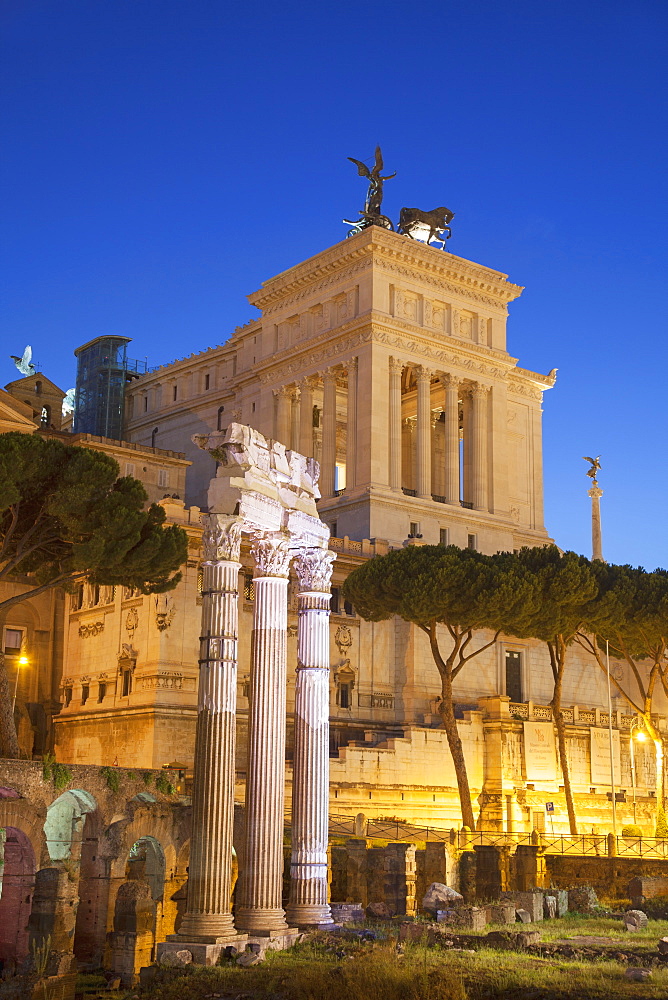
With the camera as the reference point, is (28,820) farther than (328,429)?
No

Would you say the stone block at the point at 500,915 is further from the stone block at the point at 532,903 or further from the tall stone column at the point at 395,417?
the tall stone column at the point at 395,417

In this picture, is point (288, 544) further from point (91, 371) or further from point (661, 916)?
point (91, 371)

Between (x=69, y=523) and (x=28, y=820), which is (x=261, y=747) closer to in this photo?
(x=28, y=820)

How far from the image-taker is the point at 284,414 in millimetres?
64125

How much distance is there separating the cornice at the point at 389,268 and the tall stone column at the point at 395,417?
4.87 metres

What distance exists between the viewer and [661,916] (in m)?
31.7

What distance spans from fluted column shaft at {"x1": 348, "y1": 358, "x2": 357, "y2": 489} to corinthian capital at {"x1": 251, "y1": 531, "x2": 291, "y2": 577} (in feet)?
114

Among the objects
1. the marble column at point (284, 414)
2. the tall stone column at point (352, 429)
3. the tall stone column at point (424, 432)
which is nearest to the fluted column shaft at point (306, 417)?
the marble column at point (284, 414)

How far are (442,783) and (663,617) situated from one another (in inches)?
405

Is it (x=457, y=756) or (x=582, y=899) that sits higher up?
(x=457, y=756)

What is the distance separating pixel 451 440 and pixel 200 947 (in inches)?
1701

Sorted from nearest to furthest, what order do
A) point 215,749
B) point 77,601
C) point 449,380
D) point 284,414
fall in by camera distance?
1. point 215,749
2. point 77,601
3. point 449,380
4. point 284,414

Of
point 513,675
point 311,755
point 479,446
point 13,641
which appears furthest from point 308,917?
point 479,446

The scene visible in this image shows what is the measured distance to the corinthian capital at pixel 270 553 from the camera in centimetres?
2370
